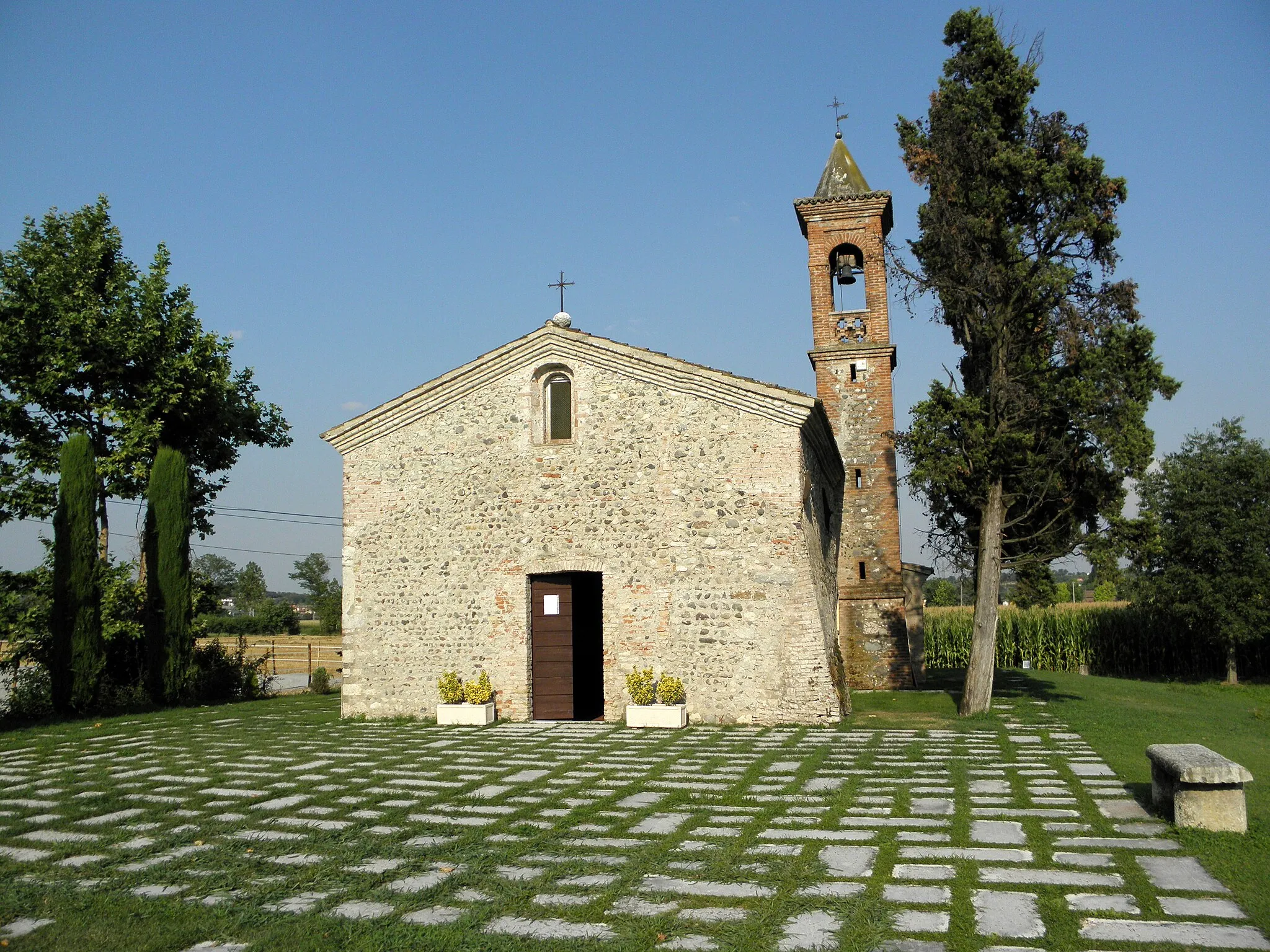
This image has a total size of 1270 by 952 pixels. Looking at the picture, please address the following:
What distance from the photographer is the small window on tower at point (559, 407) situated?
47.6ft

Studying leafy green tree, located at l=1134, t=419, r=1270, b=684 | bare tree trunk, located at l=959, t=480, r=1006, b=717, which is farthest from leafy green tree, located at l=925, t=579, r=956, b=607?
bare tree trunk, located at l=959, t=480, r=1006, b=717

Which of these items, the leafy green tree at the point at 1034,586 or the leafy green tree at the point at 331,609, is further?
the leafy green tree at the point at 331,609

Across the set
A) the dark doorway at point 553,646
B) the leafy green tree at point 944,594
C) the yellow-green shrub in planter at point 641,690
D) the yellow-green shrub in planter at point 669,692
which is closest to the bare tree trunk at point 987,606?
the yellow-green shrub in planter at point 669,692

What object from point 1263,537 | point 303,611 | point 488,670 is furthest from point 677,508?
point 303,611

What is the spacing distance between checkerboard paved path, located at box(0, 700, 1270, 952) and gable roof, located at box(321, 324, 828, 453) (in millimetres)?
5042

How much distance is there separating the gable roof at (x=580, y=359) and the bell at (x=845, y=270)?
7088mm

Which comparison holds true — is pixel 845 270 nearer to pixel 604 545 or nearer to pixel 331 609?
pixel 604 545

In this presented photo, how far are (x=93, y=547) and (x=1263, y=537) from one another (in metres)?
28.6

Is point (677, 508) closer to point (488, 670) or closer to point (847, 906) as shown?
point (488, 670)

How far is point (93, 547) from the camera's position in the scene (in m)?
16.0

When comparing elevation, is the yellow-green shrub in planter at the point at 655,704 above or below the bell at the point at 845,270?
below

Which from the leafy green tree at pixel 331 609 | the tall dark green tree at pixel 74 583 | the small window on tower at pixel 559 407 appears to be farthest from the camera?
the leafy green tree at pixel 331 609

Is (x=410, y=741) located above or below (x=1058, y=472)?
below

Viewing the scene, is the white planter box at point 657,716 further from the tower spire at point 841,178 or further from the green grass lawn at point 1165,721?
the tower spire at point 841,178
